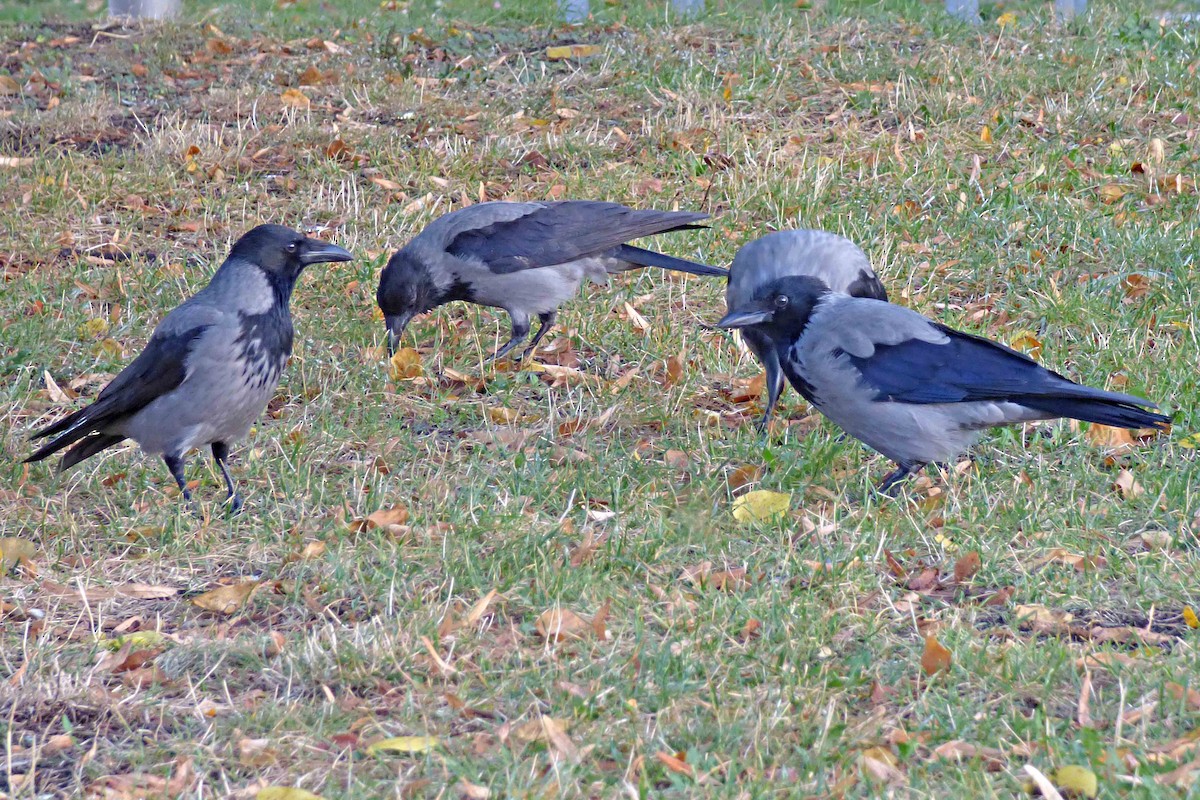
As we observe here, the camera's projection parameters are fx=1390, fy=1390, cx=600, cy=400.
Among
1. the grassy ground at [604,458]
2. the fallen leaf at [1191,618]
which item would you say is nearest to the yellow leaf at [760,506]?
the grassy ground at [604,458]

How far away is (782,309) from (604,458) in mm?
947

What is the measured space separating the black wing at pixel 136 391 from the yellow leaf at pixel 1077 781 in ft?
11.2

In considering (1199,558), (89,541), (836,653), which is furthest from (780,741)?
(89,541)

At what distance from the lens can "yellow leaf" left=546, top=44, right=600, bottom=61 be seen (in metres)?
10.5

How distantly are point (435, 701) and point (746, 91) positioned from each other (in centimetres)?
665

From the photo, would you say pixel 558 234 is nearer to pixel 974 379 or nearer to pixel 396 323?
pixel 396 323

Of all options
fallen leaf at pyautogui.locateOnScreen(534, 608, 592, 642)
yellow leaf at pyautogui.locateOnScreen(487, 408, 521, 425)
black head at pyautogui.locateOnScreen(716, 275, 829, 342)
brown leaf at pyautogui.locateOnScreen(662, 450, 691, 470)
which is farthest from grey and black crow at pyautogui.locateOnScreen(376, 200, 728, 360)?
fallen leaf at pyautogui.locateOnScreen(534, 608, 592, 642)

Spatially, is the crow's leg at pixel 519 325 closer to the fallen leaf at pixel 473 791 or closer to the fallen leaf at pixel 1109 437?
the fallen leaf at pixel 1109 437

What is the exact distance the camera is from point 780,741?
136 inches

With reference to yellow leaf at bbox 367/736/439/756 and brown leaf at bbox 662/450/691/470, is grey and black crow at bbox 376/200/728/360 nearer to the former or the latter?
brown leaf at bbox 662/450/691/470

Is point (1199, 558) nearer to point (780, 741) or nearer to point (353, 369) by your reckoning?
point (780, 741)

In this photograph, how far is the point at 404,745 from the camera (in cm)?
345

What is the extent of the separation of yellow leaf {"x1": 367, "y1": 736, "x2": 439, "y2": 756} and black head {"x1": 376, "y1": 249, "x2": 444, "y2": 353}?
11.6 ft

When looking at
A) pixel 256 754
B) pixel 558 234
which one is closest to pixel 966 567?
pixel 256 754
